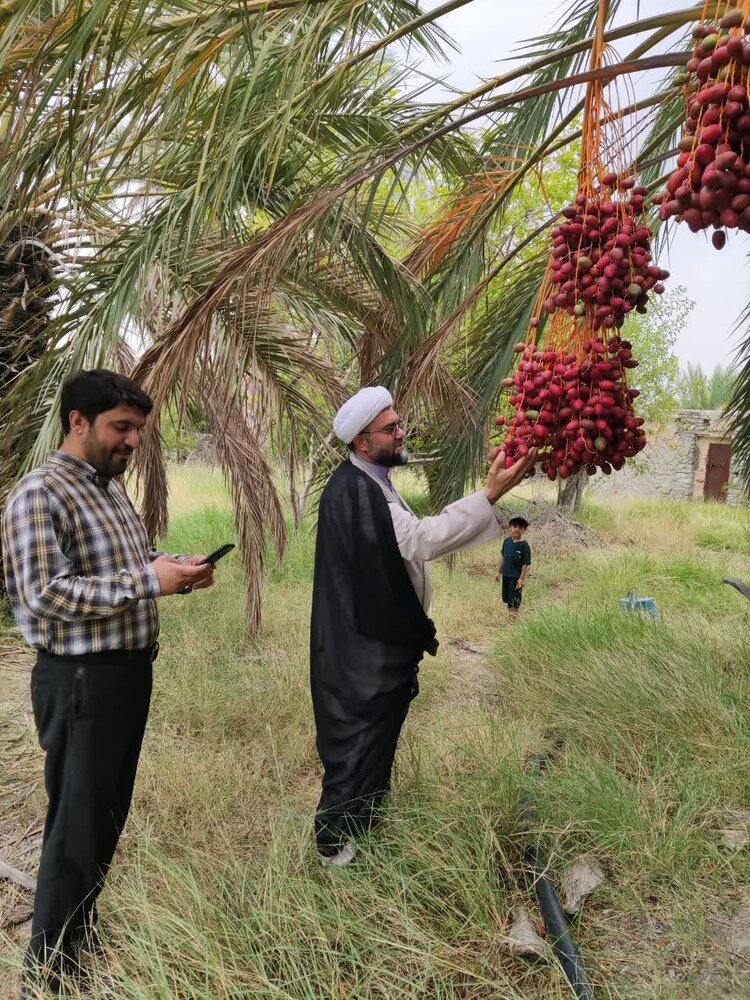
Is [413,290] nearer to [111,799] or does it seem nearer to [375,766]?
[375,766]

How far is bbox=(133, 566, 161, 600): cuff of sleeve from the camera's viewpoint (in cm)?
232

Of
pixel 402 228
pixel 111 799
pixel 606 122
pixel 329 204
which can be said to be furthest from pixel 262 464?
pixel 606 122

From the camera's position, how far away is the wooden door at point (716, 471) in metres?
21.9

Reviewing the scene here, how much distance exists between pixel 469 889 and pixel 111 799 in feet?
3.95

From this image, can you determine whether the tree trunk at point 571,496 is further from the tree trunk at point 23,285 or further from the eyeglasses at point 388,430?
the eyeglasses at point 388,430

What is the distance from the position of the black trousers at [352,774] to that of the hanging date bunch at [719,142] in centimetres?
195

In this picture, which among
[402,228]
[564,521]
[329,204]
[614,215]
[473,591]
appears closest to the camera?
[614,215]

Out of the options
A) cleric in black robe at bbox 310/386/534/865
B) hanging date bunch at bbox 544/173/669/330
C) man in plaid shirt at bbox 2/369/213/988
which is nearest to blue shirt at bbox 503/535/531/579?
cleric in black robe at bbox 310/386/534/865

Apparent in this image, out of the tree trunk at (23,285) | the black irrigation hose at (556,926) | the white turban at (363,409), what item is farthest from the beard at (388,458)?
the tree trunk at (23,285)

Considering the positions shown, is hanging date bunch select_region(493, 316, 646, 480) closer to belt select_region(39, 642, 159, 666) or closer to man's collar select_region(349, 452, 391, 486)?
man's collar select_region(349, 452, 391, 486)

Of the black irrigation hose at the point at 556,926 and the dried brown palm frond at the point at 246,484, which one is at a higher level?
the dried brown palm frond at the point at 246,484

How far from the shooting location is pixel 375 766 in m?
2.88

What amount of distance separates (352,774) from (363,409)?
133cm

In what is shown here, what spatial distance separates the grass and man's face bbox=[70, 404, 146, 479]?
141cm
